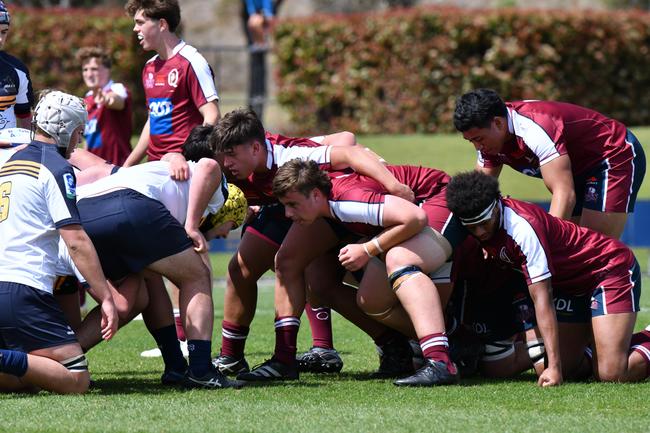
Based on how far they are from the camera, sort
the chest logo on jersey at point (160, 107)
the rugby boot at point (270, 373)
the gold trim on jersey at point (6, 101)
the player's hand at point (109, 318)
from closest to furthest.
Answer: the player's hand at point (109, 318)
the rugby boot at point (270, 373)
the gold trim on jersey at point (6, 101)
the chest logo on jersey at point (160, 107)

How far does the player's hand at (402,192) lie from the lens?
6.29m

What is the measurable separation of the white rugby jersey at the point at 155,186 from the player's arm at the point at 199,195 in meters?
0.05

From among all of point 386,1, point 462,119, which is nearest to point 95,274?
point 462,119

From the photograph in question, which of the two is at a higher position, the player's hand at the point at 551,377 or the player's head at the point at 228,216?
the player's head at the point at 228,216

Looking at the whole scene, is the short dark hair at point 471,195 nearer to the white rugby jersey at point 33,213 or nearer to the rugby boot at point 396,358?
the rugby boot at point 396,358

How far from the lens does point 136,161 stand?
8.77 metres

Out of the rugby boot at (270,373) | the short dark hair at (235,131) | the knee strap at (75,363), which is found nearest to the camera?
the knee strap at (75,363)

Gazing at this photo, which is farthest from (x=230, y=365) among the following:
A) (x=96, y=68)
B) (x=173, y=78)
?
(x=96, y=68)

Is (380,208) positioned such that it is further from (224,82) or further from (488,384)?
(224,82)

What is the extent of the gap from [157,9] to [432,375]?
3.73m

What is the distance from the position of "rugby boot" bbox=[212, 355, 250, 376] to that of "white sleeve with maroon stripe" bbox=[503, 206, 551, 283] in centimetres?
195

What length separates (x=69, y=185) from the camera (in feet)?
18.5

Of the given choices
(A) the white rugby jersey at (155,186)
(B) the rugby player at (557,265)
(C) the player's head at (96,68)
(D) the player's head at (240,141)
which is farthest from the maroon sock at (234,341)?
(C) the player's head at (96,68)

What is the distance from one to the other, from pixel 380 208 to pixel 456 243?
0.57 meters
